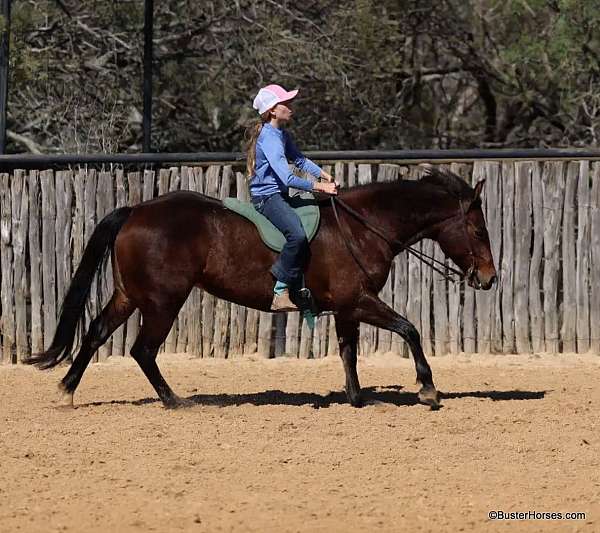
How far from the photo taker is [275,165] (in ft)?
28.6

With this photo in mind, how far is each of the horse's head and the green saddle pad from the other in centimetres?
100

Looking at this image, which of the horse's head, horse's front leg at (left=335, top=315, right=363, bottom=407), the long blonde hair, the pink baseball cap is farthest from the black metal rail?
horse's front leg at (left=335, top=315, right=363, bottom=407)

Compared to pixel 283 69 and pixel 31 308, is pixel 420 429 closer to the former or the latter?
pixel 31 308

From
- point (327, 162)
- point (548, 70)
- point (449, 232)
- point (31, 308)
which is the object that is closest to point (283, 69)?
point (548, 70)

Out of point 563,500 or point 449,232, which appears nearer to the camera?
point 563,500

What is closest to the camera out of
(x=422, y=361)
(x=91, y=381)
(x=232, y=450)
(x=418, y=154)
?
(x=232, y=450)

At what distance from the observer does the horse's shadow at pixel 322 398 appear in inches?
371

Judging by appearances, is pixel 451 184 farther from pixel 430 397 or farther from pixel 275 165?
pixel 430 397

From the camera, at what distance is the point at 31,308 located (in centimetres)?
1176

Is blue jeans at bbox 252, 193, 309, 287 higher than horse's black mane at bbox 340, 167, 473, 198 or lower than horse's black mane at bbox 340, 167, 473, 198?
lower

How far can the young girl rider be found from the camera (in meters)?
8.80

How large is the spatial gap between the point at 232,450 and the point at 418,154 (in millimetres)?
4871

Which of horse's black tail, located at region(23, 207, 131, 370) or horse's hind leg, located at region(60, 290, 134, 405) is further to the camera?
horse's hind leg, located at region(60, 290, 134, 405)

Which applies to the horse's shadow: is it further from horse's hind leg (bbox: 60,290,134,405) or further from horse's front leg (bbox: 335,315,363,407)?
horse's hind leg (bbox: 60,290,134,405)
